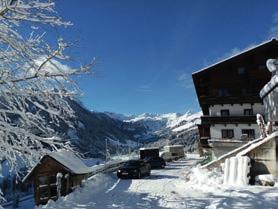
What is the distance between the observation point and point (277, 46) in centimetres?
3959

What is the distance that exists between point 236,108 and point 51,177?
24304mm

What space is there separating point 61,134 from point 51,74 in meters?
1.74

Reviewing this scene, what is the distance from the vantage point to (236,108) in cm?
3944

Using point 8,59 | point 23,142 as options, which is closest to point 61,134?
point 23,142

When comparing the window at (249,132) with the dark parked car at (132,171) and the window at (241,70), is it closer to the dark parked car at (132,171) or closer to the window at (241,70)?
the window at (241,70)

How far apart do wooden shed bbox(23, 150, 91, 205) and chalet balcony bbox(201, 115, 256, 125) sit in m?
21.1

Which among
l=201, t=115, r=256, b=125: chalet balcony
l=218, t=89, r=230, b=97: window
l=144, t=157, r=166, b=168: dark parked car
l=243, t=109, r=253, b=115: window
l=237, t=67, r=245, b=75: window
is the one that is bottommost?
l=144, t=157, r=166, b=168: dark parked car

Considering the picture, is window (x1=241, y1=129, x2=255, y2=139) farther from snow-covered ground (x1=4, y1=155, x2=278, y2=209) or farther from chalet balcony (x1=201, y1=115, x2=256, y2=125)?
snow-covered ground (x1=4, y1=155, x2=278, y2=209)

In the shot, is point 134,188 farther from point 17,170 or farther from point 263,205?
point 17,170

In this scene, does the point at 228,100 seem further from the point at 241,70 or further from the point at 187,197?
the point at 187,197

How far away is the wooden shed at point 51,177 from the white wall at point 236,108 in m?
22.4

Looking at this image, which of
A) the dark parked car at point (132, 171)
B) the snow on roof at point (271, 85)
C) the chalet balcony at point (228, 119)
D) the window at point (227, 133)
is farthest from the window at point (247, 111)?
the snow on roof at point (271, 85)

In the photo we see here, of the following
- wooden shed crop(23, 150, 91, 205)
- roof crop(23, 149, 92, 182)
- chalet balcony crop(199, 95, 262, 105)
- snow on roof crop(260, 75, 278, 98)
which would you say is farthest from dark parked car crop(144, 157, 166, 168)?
wooden shed crop(23, 150, 91, 205)

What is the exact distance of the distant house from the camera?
126 ft
